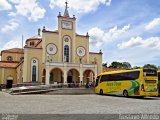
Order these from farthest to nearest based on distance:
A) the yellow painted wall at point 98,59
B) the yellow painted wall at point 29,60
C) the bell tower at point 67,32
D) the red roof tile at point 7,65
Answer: the red roof tile at point 7,65 < the yellow painted wall at point 98,59 < the bell tower at point 67,32 < the yellow painted wall at point 29,60

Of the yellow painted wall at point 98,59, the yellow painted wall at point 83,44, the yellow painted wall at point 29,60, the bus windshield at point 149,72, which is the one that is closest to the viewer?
the bus windshield at point 149,72

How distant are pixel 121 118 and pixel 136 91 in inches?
583

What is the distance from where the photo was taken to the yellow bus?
2348 centimetres

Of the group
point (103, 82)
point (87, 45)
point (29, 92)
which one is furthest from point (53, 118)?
point (87, 45)

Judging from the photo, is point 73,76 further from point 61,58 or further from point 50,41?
point 50,41

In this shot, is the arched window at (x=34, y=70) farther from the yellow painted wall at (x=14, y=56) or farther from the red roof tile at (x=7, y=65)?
the yellow painted wall at (x=14, y=56)

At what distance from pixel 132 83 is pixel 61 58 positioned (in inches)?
1108


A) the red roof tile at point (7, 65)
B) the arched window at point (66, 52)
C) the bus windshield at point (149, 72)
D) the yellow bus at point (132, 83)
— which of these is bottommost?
the yellow bus at point (132, 83)

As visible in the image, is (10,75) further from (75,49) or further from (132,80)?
(132,80)

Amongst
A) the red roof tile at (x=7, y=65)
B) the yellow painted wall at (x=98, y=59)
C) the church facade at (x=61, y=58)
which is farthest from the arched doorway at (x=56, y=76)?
the red roof tile at (x=7, y=65)

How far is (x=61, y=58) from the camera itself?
51438 mm

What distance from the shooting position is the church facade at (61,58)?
48.7m

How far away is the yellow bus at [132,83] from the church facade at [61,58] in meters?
19.8

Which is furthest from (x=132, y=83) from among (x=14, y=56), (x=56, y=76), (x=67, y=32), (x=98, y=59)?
(x=14, y=56)
